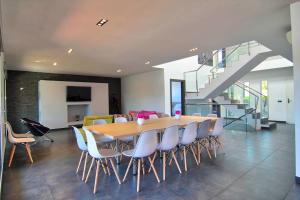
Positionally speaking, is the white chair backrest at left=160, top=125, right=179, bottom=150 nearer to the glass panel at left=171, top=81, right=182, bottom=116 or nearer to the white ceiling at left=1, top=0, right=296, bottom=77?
the white ceiling at left=1, top=0, right=296, bottom=77

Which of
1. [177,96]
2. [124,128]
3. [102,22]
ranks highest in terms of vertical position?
[102,22]

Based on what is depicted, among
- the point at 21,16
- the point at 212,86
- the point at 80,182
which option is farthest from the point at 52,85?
the point at 212,86

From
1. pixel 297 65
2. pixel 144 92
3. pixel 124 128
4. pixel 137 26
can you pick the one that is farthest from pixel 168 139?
pixel 144 92

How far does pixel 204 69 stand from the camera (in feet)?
27.2

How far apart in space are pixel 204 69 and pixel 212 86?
104 cm

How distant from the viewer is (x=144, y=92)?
888cm

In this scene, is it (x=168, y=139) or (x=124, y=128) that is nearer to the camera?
(x=168, y=139)

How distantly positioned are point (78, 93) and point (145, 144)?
7.10 metres

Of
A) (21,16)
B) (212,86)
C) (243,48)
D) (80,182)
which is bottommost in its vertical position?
(80,182)

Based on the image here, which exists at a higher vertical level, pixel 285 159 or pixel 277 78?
pixel 277 78

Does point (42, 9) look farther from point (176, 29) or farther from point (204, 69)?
point (204, 69)

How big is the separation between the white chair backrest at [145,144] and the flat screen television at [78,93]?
22.6ft

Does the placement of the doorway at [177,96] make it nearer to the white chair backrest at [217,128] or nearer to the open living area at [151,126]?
the open living area at [151,126]

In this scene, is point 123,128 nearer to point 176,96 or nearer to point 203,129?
point 203,129
